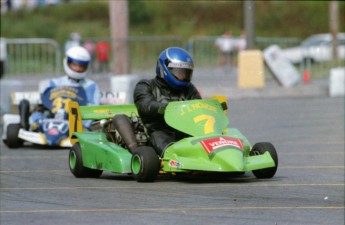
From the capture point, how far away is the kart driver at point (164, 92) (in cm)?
1198

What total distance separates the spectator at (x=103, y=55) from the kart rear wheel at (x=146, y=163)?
22610 millimetres

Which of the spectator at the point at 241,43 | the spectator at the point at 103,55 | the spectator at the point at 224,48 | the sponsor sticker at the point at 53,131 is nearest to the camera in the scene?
the sponsor sticker at the point at 53,131

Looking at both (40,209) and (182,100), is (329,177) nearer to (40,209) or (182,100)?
(182,100)

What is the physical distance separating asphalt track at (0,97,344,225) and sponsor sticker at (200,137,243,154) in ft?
1.30

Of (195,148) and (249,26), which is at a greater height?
(195,148)

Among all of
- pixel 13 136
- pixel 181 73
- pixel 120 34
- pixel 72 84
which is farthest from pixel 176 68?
pixel 120 34

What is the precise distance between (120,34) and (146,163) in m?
17.3

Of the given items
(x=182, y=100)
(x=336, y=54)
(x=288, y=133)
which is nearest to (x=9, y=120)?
(x=288, y=133)

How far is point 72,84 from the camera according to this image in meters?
17.2

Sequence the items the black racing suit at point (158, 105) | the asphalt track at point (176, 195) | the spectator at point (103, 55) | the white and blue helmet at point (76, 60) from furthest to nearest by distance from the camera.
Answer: the spectator at point (103, 55)
the white and blue helmet at point (76, 60)
the black racing suit at point (158, 105)
the asphalt track at point (176, 195)

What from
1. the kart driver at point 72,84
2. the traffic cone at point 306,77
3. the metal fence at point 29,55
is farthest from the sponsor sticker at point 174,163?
the metal fence at point 29,55

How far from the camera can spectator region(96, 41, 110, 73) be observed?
114 ft

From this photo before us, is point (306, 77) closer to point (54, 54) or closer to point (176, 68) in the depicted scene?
point (54, 54)

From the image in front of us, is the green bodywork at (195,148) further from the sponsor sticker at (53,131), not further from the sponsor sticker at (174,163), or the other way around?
the sponsor sticker at (53,131)
